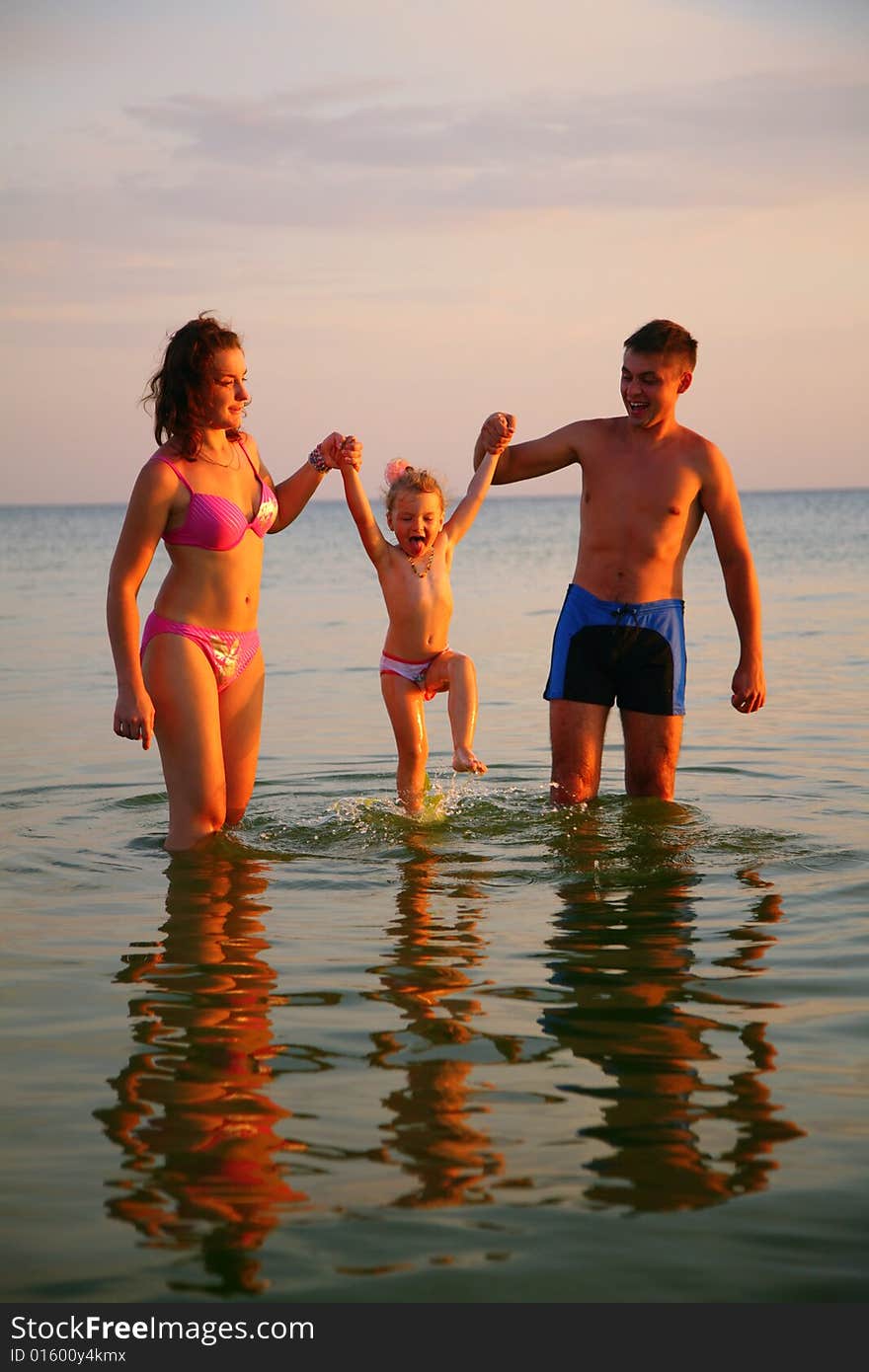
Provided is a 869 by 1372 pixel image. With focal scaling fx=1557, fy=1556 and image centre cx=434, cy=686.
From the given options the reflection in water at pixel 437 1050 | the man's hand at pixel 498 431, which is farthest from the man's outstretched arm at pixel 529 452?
the reflection in water at pixel 437 1050

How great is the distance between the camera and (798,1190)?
3537mm

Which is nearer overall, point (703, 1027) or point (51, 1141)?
point (51, 1141)

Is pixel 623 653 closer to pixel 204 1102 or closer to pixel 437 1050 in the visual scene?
pixel 437 1050

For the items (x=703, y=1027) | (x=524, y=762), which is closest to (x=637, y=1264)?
(x=703, y=1027)

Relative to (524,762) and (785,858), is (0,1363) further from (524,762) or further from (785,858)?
(524,762)

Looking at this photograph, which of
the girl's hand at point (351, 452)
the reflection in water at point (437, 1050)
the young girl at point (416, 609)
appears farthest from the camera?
the young girl at point (416, 609)

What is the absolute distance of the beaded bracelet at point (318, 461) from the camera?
6941mm

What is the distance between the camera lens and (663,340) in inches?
281

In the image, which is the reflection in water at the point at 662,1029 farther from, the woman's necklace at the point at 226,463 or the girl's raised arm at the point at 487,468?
the woman's necklace at the point at 226,463

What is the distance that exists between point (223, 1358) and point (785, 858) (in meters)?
4.44

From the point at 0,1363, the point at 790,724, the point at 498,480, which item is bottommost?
the point at 0,1363

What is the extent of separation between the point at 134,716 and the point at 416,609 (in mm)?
2132

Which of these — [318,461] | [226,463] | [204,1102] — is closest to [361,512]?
[318,461]

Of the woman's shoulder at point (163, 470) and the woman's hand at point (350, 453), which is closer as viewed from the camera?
the woman's shoulder at point (163, 470)
